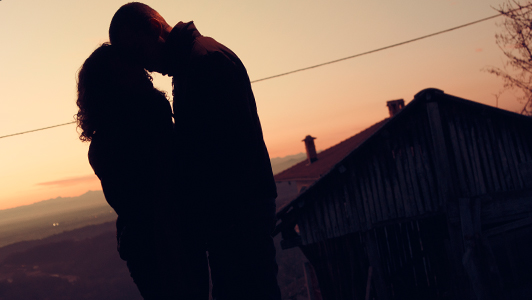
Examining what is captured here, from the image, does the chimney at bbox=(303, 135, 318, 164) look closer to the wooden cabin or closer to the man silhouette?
the wooden cabin

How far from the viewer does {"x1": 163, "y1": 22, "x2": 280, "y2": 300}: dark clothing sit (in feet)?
5.71

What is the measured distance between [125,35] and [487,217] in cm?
1035

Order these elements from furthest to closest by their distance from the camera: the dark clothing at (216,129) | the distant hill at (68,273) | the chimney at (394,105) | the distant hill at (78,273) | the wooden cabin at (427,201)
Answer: the distant hill at (68,273) < the distant hill at (78,273) < the chimney at (394,105) < the wooden cabin at (427,201) < the dark clothing at (216,129)

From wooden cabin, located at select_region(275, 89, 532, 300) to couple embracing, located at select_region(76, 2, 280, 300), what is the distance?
7983 mm

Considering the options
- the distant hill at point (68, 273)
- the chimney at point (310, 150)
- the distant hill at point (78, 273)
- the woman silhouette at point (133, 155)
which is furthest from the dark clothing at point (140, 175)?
the distant hill at point (68, 273)

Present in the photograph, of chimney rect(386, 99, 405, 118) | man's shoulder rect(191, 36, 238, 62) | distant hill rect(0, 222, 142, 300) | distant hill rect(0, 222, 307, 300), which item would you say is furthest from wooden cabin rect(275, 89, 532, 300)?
distant hill rect(0, 222, 142, 300)

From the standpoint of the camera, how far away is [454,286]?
32.3 ft

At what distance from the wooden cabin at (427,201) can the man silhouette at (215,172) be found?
7.96 metres

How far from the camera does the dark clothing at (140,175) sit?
1791 mm

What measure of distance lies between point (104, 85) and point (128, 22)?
0.37 meters

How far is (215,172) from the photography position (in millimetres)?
1739

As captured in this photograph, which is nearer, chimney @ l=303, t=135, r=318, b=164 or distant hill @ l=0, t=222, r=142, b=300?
chimney @ l=303, t=135, r=318, b=164

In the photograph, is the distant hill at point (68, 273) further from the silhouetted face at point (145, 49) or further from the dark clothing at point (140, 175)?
the silhouetted face at point (145, 49)

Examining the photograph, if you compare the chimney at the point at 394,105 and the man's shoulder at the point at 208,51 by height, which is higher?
the chimney at the point at 394,105
